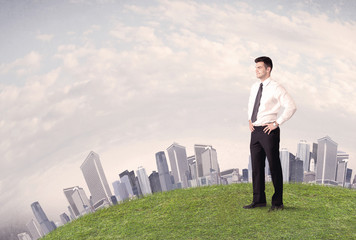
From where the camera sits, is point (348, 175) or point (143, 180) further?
point (348, 175)

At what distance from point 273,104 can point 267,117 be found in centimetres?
24

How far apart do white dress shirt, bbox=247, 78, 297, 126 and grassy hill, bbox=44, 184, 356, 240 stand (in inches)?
66.7

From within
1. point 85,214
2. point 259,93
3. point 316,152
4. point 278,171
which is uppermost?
point 259,93

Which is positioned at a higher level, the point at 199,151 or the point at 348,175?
the point at 199,151

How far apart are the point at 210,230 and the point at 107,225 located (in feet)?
7.20

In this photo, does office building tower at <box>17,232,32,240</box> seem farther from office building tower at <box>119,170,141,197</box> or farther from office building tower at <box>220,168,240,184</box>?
office building tower at <box>220,168,240,184</box>

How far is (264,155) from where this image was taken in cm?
702

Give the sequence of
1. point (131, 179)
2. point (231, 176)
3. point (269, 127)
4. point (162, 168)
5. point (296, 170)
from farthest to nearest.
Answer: point (162, 168) → point (131, 179) → point (296, 170) → point (231, 176) → point (269, 127)

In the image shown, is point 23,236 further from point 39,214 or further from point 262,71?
point 262,71

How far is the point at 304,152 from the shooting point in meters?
12.0

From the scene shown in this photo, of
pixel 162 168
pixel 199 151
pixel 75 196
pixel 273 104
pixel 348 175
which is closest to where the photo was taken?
pixel 273 104

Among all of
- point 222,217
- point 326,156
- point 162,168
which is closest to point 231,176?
point 162,168

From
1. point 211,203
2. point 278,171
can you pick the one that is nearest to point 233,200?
point 211,203

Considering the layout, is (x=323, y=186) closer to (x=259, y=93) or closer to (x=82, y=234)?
(x=259, y=93)
